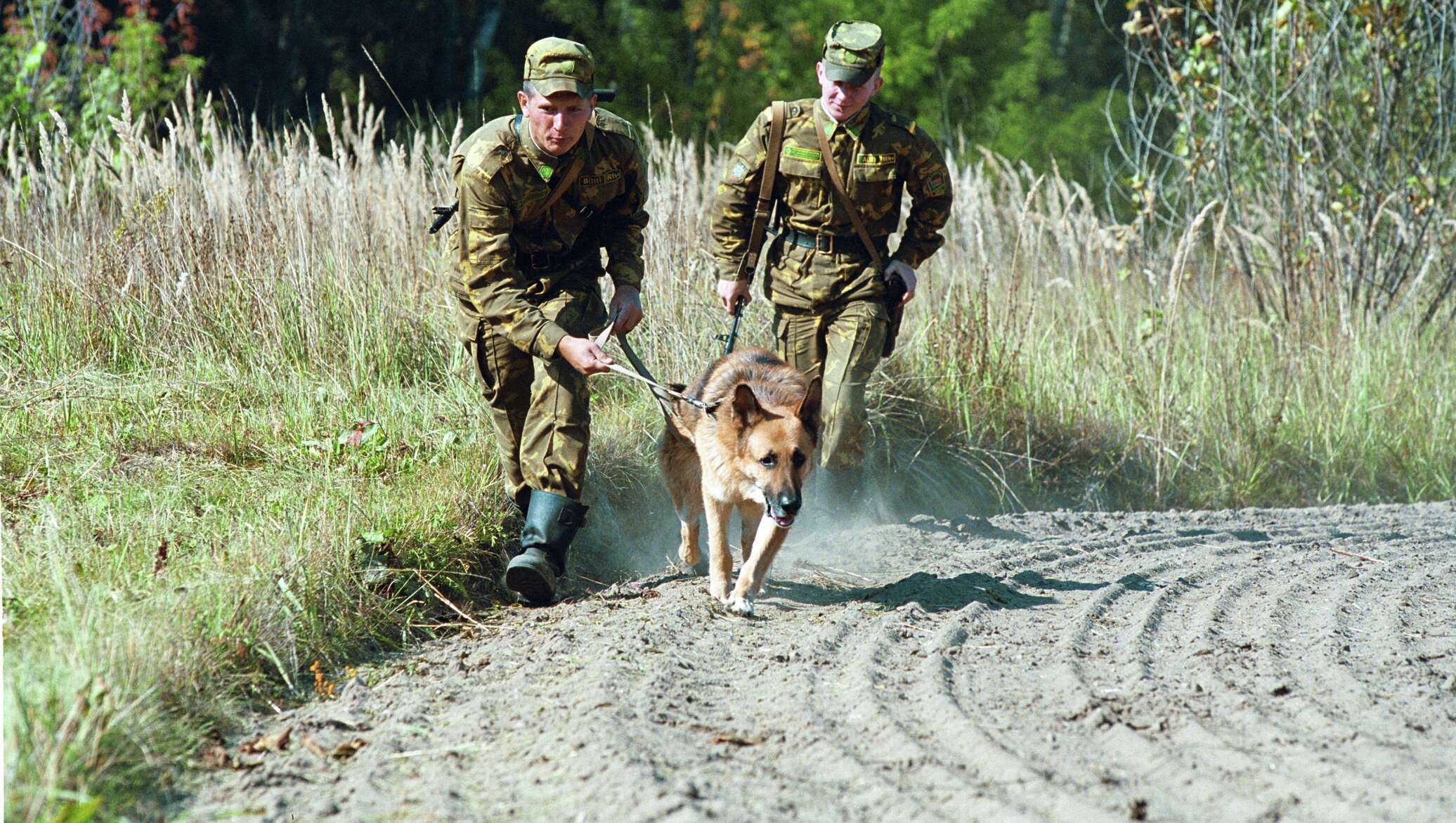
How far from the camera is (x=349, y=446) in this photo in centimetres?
615

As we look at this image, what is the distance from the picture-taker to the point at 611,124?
547cm

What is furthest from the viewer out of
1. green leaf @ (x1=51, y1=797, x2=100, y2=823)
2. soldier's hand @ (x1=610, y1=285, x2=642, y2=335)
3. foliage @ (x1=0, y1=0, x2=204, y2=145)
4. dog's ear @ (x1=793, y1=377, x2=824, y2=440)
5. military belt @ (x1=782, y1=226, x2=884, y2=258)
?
foliage @ (x1=0, y1=0, x2=204, y2=145)

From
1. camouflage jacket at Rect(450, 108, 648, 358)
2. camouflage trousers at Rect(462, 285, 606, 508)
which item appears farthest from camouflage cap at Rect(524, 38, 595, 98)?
camouflage trousers at Rect(462, 285, 606, 508)

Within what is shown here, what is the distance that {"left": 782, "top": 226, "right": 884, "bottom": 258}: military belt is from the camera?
256 inches

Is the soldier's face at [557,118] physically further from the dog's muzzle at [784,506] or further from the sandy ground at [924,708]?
the sandy ground at [924,708]

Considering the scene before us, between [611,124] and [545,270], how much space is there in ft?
2.19

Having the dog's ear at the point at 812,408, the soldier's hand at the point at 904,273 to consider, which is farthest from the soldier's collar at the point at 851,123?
the dog's ear at the point at 812,408

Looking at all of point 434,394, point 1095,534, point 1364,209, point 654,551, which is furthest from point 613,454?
point 1364,209

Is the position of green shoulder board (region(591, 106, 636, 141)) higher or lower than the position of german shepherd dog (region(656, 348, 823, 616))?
higher

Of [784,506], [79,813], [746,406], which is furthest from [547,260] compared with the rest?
[79,813]

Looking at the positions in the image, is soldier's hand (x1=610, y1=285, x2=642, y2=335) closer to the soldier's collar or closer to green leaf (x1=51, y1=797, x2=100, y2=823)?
the soldier's collar

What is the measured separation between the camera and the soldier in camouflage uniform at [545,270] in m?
5.07

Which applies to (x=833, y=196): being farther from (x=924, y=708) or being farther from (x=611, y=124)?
(x=924, y=708)

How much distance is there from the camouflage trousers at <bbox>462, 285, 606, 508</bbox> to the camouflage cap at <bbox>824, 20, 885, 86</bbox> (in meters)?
1.59
